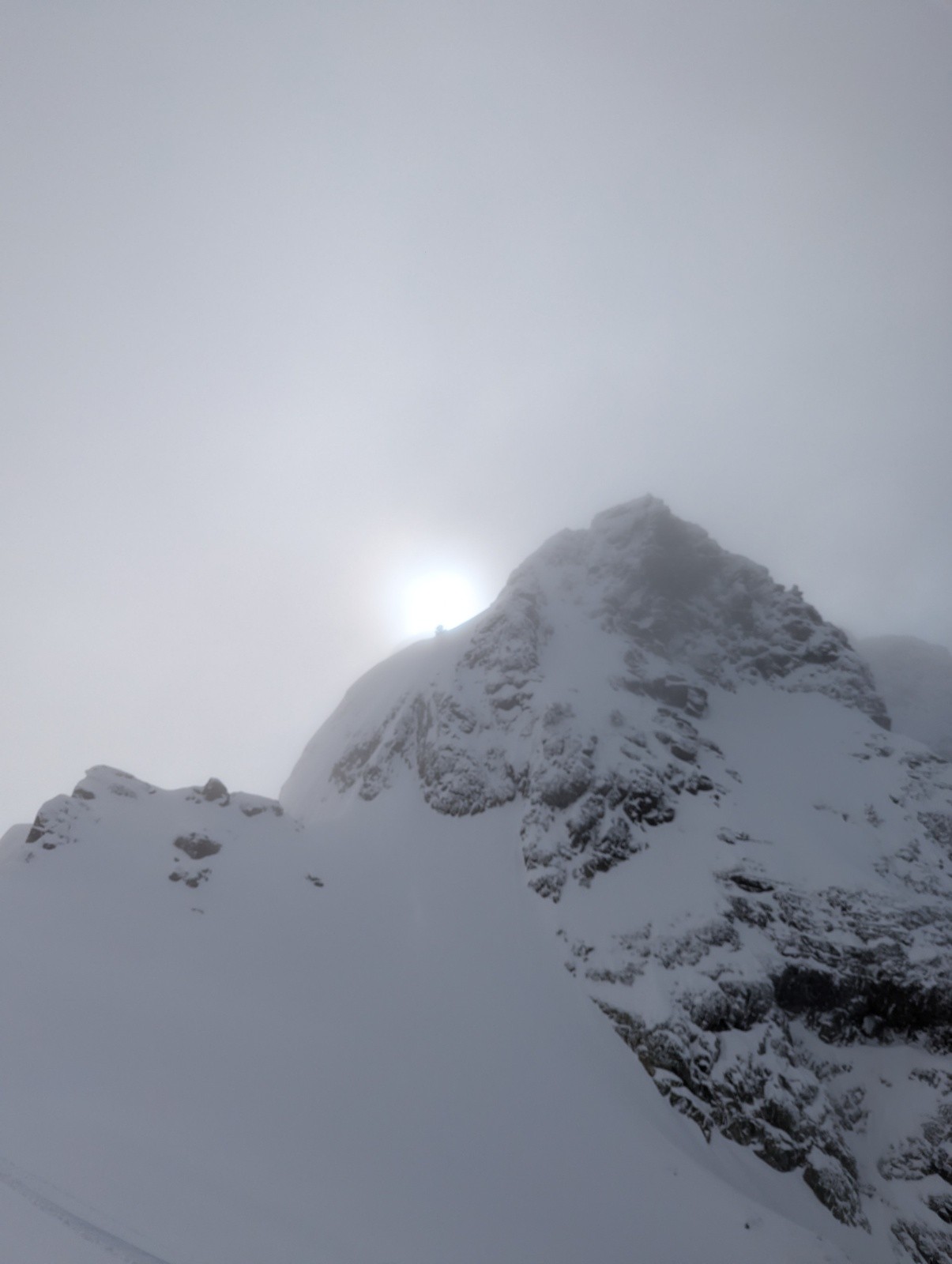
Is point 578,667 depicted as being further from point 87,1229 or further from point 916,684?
point 916,684

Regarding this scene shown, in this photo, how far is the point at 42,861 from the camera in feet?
103

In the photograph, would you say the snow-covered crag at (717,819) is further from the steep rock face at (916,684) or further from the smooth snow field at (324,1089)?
the steep rock face at (916,684)

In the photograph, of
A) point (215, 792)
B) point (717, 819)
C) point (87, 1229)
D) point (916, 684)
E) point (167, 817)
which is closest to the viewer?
point (87, 1229)

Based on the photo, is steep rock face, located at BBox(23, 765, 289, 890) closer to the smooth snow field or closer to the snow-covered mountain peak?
the smooth snow field

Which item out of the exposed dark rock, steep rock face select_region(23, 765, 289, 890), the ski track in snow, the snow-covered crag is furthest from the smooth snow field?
the exposed dark rock

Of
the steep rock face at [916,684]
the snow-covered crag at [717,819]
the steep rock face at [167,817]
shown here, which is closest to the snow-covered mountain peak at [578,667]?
the snow-covered crag at [717,819]

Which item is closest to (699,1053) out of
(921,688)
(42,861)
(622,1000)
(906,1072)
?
(622,1000)

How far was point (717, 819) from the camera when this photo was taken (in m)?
34.0

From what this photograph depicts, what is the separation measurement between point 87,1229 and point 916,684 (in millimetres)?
75378

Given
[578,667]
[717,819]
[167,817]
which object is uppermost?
[578,667]

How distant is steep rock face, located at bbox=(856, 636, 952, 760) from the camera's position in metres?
55.7

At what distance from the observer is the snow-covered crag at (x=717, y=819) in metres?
23.8

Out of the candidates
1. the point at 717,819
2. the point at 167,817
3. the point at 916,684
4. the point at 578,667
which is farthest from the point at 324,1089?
the point at 916,684

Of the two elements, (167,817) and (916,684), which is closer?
(167,817)
